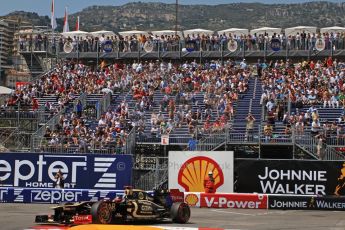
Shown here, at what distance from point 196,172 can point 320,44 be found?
1857 cm

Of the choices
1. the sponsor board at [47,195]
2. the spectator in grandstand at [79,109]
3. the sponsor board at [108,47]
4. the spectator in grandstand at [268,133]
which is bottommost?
the sponsor board at [47,195]

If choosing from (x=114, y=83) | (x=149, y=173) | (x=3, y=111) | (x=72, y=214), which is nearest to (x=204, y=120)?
(x=149, y=173)

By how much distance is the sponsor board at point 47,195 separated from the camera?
116 ft

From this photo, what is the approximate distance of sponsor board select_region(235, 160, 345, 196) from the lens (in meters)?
36.5

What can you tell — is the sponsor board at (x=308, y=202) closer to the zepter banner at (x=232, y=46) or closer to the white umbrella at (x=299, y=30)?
the zepter banner at (x=232, y=46)

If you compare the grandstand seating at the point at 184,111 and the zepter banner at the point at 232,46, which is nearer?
the grandstand seating at the point at 184,111

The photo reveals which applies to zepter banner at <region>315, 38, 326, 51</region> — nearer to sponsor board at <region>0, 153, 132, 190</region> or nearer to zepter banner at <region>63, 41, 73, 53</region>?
zepter banner at <region>63, 41, 73, 53</region>

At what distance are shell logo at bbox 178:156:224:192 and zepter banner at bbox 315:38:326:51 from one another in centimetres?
1794

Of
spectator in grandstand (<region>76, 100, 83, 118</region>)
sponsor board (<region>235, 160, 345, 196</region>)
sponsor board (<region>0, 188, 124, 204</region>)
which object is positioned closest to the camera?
sponsor board (<region>0, 188, 124, 204</region>)

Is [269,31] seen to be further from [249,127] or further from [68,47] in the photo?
[249,127]

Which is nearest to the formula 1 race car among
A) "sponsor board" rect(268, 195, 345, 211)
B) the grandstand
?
A: "sponsor board" rect(268, 195, 345, 211)

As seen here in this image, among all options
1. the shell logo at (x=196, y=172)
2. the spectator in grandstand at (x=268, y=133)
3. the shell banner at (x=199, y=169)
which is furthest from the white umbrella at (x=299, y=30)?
the shell logo at (x=196, y=172)

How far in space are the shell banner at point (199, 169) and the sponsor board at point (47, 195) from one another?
3.76 m

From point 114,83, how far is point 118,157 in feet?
36.8
